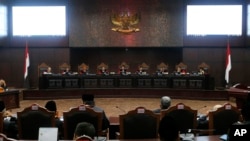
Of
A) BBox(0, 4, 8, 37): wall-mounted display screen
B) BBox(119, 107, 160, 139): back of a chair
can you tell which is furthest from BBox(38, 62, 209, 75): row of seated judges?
BBox(119, 107, 160, 139): back of a chair

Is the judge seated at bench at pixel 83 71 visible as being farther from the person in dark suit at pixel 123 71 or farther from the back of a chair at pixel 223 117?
Answer: the back of a chair at pixel 223 117

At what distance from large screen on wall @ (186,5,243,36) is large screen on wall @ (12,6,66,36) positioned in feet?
18.5

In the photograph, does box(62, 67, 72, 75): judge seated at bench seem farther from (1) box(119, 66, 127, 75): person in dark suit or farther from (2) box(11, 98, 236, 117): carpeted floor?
(1) box(119, 66, 127, 75): person in dark suit

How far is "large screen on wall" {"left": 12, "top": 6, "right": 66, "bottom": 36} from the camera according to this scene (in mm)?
16391

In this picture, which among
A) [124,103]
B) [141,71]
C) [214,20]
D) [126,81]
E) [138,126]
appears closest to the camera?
[138,126]

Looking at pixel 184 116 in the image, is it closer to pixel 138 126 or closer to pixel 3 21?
pixel 138 126

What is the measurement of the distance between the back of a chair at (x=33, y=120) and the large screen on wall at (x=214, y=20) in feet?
39.4

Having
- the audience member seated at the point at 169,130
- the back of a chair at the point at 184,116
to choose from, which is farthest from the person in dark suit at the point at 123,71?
the audience member seated at the point at 169,130

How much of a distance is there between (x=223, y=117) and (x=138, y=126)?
48.3 inches

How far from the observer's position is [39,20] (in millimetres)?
16406

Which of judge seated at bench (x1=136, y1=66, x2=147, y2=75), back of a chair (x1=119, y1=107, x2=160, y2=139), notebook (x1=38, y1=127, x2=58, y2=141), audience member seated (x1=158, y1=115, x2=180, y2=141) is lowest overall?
back of a chair (x1=119, y1=107, x2=160, y2=139)

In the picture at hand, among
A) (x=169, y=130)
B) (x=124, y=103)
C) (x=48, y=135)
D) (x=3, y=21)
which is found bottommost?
(x=124, y=103)

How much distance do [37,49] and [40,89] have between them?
2.95 metres

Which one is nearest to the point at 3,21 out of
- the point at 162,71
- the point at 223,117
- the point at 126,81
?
the point at 126,81
